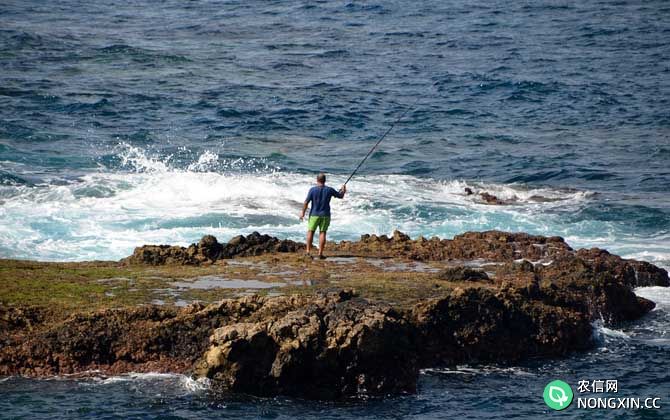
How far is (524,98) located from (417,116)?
3.65 metres

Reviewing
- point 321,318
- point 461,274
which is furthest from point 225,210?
point 321,318

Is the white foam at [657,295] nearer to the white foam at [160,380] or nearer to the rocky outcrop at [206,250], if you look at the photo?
the rocky outcrop at [206,250]

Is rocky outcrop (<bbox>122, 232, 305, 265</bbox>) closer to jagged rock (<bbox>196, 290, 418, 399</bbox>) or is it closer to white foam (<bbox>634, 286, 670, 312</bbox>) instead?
jagged rock (<bbox>196, 290, 418, 399</bbox>)

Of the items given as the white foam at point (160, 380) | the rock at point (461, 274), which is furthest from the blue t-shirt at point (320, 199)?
the white foam at point (160, 380)

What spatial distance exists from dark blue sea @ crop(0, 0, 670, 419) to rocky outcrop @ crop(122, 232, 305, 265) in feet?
9.84

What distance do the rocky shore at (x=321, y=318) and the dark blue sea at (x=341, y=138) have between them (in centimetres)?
30

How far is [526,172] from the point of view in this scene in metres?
25.6

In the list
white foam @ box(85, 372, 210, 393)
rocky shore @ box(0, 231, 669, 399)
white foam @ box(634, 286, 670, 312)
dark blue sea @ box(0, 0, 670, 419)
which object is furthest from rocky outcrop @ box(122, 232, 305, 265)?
white foam @ box(634, 286, 670, 312)

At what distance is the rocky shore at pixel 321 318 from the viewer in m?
10.8

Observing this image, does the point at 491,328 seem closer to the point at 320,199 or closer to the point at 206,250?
the point at 320,199

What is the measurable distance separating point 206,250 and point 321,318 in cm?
425

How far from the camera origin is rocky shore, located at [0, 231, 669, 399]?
10773 mm

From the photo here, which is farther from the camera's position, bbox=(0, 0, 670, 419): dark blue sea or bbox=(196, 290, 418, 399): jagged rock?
bbox=(0, 0, 670, 419): dark blue sea

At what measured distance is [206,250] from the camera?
1497cm
